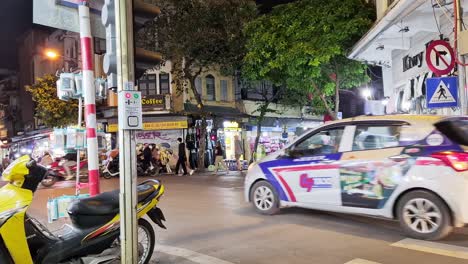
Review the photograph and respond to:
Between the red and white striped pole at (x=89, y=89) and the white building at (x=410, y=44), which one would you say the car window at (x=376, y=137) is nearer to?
the white building at (x=410, y=44)

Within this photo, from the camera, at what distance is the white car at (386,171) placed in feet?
20.1

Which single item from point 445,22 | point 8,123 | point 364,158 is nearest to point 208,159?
point 445,22

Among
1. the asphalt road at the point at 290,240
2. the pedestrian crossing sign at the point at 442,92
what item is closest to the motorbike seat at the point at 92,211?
the asphalt road at the point at 290,240

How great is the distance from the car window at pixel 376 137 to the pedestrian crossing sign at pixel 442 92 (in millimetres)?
2887

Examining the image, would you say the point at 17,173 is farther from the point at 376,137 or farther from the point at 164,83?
the point at 164,83

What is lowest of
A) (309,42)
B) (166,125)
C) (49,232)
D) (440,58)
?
(49,232)

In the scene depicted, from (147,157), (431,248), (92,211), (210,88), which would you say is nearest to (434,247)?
(431,248)

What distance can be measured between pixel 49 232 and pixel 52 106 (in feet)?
79.3

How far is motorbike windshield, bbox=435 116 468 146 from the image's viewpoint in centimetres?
620

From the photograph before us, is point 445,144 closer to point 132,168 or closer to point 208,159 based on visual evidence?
point 132,168

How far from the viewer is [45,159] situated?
739 inches

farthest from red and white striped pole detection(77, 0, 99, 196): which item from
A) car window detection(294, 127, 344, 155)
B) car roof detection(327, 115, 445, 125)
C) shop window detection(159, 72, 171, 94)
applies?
shop window detection(159, 72, 171, 94)

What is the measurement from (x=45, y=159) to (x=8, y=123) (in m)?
36.3

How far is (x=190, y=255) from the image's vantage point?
19.6 feet
